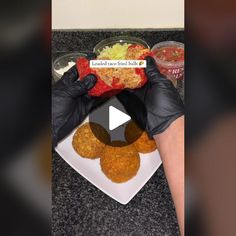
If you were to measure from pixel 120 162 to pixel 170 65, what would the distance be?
20 cm

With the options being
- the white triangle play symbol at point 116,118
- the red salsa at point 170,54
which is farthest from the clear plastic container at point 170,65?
the white triangle play symbol at point 116,118

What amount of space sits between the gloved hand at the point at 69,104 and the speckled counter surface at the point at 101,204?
0.06 metres

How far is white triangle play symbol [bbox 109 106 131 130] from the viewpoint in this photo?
70cm

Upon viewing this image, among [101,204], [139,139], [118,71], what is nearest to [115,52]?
[118,71]

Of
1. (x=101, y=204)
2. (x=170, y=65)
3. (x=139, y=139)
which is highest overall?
(x=170, y=65)

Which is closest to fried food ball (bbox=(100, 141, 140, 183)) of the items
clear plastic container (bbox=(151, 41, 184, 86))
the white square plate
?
the white square plate

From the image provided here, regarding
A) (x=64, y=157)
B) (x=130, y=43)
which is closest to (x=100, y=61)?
(x=130, y=43)

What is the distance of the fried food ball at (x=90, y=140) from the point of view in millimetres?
723

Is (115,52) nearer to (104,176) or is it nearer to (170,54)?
(170,54)

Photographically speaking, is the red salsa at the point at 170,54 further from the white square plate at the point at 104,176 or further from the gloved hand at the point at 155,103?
the white square plate at the point at 104,176

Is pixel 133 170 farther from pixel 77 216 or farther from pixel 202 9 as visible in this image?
pixel 202 9

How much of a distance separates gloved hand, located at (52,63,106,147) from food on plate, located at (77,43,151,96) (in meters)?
0.02

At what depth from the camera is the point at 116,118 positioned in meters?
0.73

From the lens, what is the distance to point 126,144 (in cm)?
73
